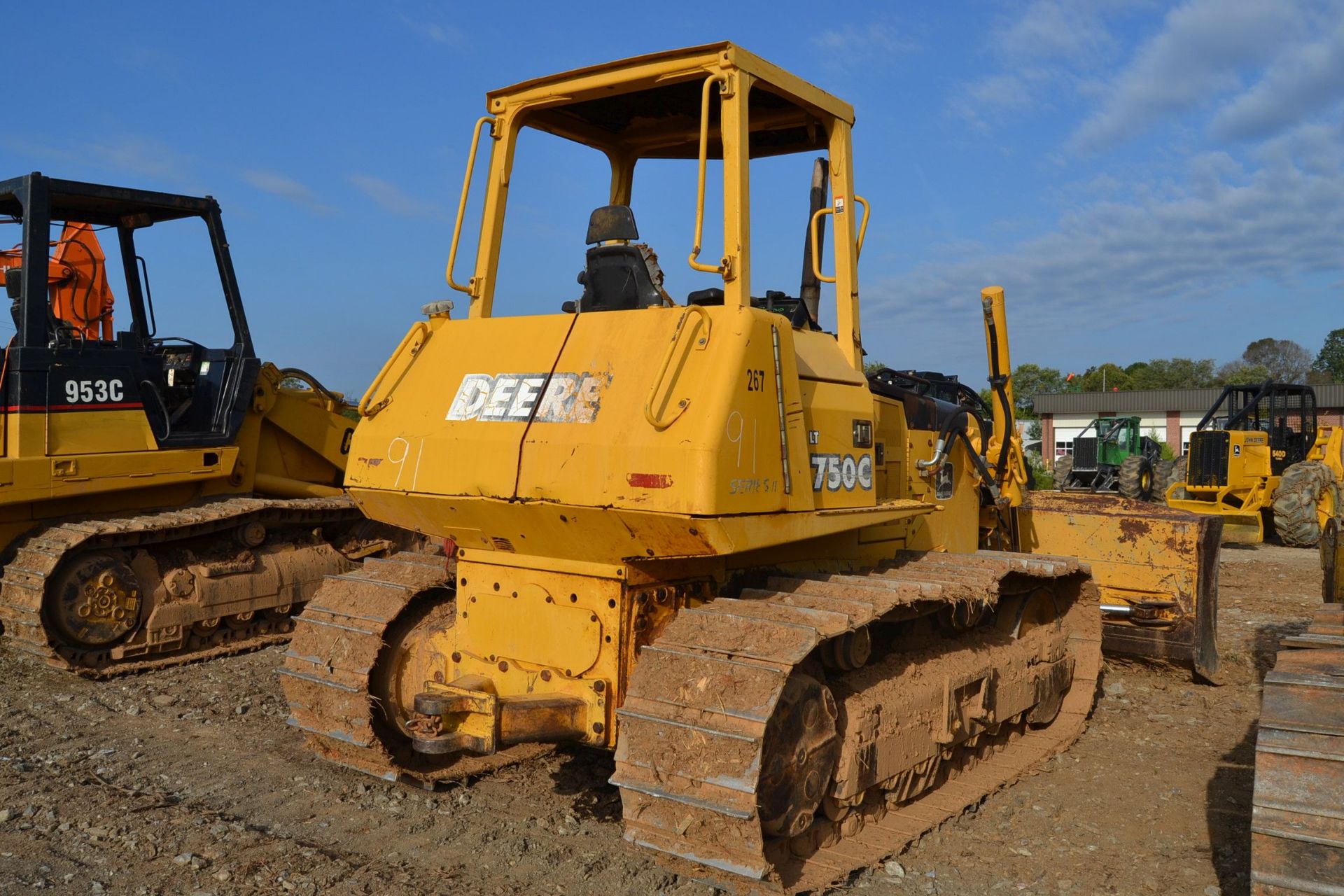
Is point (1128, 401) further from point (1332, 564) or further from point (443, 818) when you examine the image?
point (443, 818)

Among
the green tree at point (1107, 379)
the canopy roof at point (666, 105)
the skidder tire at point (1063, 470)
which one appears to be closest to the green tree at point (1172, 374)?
the green tree at point (1107, 379)

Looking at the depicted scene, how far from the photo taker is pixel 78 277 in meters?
9.48

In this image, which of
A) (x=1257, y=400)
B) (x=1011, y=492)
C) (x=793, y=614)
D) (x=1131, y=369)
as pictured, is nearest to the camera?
(x=793, y=614)

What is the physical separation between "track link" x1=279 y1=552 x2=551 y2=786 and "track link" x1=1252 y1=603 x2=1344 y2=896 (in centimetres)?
344

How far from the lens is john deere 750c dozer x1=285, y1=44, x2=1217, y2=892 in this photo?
12.8ft

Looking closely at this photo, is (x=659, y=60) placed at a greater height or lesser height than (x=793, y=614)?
greater

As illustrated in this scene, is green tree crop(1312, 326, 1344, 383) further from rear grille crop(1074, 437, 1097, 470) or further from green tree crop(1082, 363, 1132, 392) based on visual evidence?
rear grille crop(1074, 437, 1097, 470)

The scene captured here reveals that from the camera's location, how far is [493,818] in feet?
16.2

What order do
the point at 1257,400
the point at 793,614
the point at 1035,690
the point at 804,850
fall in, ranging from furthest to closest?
the point at 1257,400, the point at 1035,690, the point at 804,850, the point at 793,614

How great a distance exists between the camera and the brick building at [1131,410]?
4384cm

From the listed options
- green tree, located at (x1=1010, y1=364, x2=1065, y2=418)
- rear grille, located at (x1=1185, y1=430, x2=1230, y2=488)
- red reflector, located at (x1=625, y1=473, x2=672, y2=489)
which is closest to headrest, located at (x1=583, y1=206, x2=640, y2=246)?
red reflector, located at (x1=625, y1=473, x2=672, y2=489)

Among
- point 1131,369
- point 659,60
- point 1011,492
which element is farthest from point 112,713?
point 1131,369

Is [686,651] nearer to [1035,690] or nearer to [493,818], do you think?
[493,818]

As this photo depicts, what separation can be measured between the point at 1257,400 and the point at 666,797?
1645 centimetres
